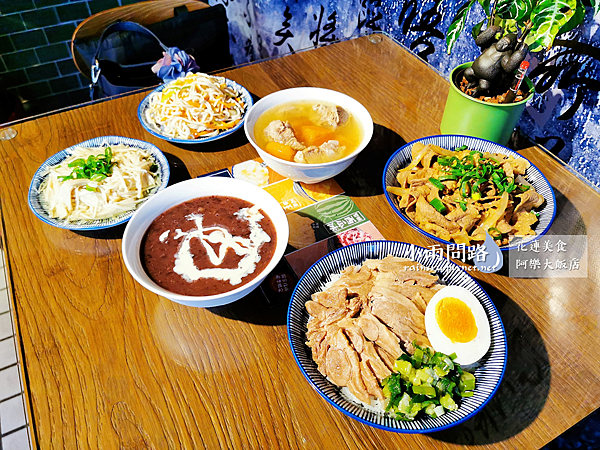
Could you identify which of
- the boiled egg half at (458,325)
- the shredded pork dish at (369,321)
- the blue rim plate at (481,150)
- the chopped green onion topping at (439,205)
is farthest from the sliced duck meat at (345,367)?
the chopped green onion topping at (439,205)

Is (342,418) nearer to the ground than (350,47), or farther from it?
nearer to the ground

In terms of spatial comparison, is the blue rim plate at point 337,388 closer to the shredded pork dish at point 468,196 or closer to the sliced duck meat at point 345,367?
the sliced duck meat at point 345,367

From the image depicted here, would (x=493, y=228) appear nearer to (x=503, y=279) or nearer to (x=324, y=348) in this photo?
(x=503, y=279)

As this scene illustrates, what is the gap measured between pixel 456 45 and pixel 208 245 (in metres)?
1.80

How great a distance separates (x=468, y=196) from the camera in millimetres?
1455

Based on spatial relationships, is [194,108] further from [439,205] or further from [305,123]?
[439,205]

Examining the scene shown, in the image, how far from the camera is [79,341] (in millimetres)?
1221

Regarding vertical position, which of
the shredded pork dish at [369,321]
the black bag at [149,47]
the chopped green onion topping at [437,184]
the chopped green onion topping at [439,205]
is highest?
the chopped green onion topping at [437,184]

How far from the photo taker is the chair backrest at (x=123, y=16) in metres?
3.01

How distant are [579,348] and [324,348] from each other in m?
0.77

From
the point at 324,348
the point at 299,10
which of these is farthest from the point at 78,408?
the point at 299,10

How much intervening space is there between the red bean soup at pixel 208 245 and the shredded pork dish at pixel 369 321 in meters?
0.24

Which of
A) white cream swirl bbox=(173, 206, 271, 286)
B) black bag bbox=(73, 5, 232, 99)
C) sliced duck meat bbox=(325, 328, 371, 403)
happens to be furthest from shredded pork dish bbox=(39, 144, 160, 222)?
black bag bbox=(73, 5, 232, 99)

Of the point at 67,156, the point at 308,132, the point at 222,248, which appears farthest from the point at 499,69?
the point at 67,156
